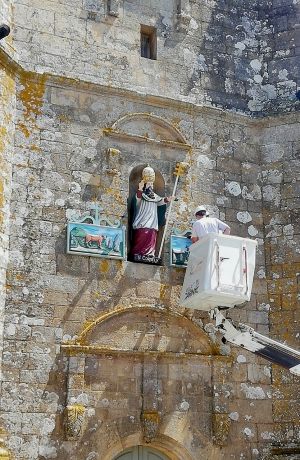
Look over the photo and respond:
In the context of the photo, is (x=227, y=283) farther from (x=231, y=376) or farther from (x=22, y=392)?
(x=22, y=392)

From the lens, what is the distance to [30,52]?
9891 millimetres

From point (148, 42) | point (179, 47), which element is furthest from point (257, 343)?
point (148, 42)

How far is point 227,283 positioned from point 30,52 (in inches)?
154

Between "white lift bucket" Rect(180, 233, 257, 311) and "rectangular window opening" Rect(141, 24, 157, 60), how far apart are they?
3216 millimetres

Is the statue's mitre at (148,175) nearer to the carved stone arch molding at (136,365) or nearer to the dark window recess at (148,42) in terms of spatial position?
the carved stone arch molding at (136,365)

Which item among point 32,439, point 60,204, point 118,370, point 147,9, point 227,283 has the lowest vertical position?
point 32,439

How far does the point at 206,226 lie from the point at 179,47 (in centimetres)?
297

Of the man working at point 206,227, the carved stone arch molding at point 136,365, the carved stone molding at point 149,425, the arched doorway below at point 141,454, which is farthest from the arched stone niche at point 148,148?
the arched doorway below at point 141,454

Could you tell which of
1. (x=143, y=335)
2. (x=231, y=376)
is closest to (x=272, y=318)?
(x=231, y=376)

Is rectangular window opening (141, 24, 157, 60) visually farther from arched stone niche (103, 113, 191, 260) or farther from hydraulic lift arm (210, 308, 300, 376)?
hydraulic lift arm (210, 308, 300, 376)

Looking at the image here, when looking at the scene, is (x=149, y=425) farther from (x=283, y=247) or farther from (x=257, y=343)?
(x=283, y=247)

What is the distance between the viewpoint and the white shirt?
9367 mm

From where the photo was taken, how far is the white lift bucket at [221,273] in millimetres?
8547

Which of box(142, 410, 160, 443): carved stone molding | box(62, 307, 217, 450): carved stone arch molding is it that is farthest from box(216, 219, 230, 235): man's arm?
box(142, 410, 160, 443): carved stone molding
